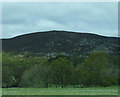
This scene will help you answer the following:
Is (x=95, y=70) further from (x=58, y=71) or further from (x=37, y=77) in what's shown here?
(x=37, y=77)

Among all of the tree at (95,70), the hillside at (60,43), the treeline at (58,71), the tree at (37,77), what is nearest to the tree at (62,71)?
the treeline at (58,71)

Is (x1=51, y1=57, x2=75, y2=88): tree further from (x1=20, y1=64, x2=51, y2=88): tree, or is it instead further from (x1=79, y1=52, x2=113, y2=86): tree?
(x1=79, y1=52, x2=113, y2=86): tree

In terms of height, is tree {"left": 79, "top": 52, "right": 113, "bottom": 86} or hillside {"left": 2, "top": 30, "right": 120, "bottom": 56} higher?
hillside {"left": 2, "top": 30, "right": 120, "bottom": 56}

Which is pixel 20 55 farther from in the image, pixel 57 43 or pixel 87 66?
pixel 87 66

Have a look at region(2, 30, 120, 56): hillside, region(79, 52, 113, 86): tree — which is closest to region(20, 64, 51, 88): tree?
region(2, 30, 120, 56): hillside

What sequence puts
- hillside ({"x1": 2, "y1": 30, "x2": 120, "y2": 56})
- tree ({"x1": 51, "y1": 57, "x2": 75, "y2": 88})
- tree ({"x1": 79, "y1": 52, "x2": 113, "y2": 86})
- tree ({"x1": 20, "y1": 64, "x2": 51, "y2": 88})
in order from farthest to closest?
hillside ({"x1": 2, "y1": 30, "x2": 120, "y2": 56})
tree ({"x1": 79, "y1": 52, "x2": 113, "y2": 86})
tree ({"x1": 51, "y1": 57, "x2": 75, "y2": 88})
tree ({"x1": 20, "y1": 64, "x2": 51, "y2": 88})

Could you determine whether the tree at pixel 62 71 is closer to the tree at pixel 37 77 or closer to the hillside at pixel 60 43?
the tree at pixel 37 77

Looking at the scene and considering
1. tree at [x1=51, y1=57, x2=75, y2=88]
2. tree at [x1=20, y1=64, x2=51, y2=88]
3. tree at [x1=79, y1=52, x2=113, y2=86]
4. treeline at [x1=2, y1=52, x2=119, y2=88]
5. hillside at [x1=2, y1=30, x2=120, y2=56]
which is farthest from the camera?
hillside at [x1=2, y1=30, x2=120, y2=56]
